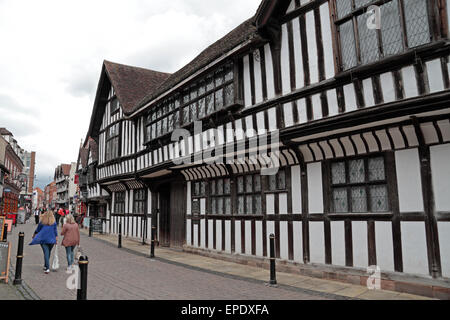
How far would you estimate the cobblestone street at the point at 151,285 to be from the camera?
18.8ft

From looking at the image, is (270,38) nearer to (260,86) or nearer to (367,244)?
(260,86)

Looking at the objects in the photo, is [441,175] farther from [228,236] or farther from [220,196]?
[220,196]

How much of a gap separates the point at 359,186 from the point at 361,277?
175cm

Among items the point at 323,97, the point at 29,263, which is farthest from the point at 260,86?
the point at 29,263

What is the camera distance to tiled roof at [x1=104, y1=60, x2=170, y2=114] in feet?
54.5

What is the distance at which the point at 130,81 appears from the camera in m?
18.4

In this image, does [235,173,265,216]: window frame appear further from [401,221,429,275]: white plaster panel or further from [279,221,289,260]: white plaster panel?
[401,221,429,275]: white plaster panel

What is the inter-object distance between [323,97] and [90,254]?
9434mm

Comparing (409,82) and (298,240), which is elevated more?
(409,82)

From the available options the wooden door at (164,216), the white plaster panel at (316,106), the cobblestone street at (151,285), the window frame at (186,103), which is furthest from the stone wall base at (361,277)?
the wooden door at (164,216)

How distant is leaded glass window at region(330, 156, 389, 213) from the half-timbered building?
0.02 meters

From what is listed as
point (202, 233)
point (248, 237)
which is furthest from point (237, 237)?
point (202, 233)

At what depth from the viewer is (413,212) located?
5668 millimetres

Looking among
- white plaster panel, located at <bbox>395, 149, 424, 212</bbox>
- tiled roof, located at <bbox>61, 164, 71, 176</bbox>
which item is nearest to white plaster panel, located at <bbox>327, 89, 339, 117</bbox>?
white plaster panel, located at <bbox>395, 149, 424, 212</bbox>
